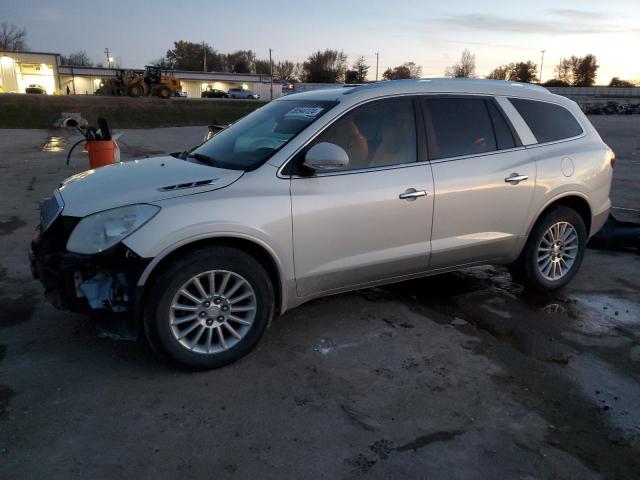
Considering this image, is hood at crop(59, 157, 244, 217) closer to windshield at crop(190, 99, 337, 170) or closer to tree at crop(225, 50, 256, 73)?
windshield at crop(190, 99, 337, 170)

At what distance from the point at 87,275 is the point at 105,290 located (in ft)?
0.53

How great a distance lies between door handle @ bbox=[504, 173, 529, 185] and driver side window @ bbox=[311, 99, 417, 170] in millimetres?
915

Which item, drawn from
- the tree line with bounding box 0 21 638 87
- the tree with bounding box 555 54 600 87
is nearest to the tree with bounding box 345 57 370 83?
the tree line with bounding box 0 21 638 87

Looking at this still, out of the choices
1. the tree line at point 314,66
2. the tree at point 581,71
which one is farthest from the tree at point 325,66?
the tree at point 581,71

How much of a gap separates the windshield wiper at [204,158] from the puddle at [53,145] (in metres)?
15.1

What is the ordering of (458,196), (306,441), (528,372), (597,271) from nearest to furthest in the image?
(306,441)
(528,372)
(458,196)
(597,271)

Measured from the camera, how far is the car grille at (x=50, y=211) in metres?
3.51

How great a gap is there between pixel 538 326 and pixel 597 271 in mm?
1979

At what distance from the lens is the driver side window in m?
3.92

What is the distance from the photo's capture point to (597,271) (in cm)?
586

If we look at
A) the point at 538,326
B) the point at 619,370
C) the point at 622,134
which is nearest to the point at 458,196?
the point at 538,326

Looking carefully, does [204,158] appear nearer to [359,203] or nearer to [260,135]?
[260,135]

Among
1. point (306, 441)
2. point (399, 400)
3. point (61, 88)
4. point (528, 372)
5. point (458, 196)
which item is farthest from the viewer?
point (61, 88)

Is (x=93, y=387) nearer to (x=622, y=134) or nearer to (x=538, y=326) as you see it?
(x=538, y=326)
